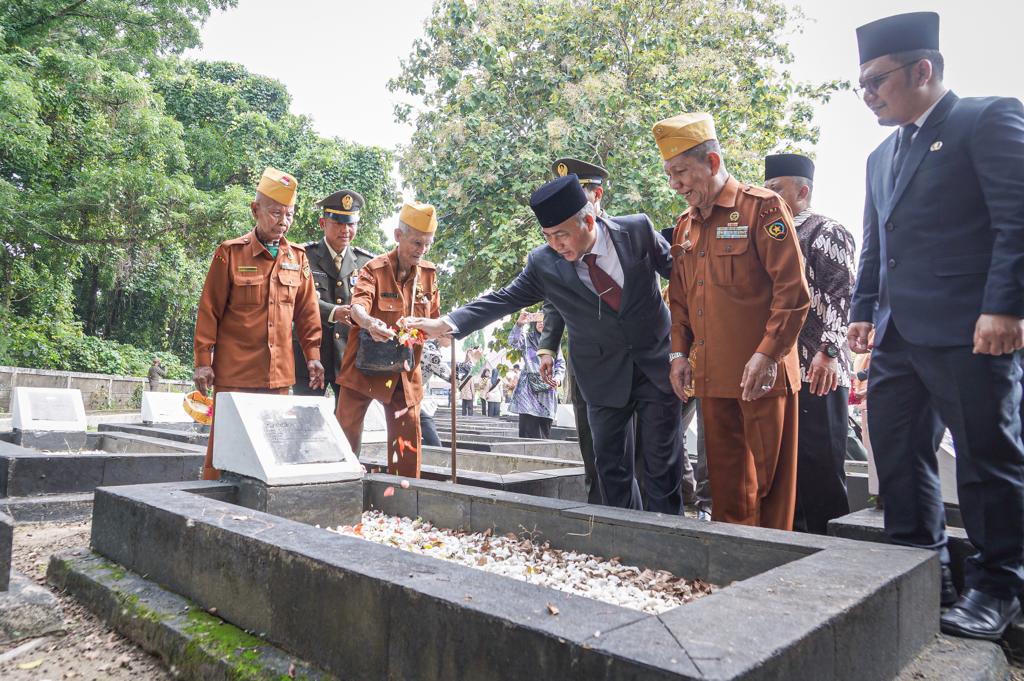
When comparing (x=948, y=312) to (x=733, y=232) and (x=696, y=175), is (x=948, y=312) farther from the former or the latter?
(x=696, y=175)

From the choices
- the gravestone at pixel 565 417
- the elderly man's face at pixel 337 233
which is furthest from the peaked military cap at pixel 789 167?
the gravestone at pixel 565 417

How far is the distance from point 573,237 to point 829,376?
56.8 inches

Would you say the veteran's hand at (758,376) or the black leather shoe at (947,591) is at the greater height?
the veteran's hand at (758,376)

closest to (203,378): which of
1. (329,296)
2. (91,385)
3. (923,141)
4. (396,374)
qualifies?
(396,374)

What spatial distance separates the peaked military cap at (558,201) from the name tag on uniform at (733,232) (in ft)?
2.40

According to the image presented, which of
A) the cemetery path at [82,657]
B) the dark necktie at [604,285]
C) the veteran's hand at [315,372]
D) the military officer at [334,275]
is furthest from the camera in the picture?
the military officer at [334,275]

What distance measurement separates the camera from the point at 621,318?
3922 millimetres

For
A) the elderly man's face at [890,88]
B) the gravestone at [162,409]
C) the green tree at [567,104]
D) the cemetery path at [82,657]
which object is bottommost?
the cemetery path at [82,657]

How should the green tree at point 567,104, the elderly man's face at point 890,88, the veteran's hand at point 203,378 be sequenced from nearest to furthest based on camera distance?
the elderly man's face at point 890,88, the veteran's hand at point 203,378, the green tree at point 567,104

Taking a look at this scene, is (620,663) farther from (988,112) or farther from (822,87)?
(822,87)

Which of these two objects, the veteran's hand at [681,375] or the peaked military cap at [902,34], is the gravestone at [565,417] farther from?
the peaked military cap at [902,34]

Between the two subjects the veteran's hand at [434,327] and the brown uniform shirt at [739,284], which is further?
the veteran's hand at [434,327]

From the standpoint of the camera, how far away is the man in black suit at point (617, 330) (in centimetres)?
388

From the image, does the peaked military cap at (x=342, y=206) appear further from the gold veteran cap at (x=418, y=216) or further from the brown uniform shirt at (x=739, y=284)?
the brown uniform shirt at (x=739, y=284)
